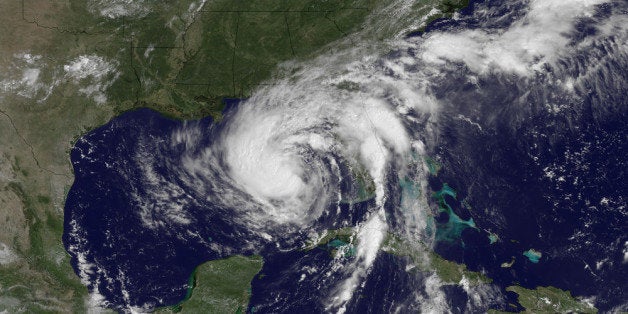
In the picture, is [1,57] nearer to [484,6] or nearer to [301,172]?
[301,172]

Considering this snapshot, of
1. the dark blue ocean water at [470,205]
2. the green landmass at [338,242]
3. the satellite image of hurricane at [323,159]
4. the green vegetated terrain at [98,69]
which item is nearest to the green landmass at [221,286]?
the satellite image of hurricane at [323,159]

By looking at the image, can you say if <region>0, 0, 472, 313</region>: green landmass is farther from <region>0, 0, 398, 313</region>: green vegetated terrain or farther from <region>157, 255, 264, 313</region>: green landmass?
<region>157, 255, 264, 313</region>: green landmass

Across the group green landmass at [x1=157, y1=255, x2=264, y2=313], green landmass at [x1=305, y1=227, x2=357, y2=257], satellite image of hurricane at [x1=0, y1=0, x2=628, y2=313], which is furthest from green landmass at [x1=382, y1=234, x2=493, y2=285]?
green landmass at [x1=157, y1=255, x2=264, y2=313]

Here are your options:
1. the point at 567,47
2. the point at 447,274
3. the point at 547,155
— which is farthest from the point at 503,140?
the point at 447,274

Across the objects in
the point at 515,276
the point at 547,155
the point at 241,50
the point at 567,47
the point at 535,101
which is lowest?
the point at 515,276

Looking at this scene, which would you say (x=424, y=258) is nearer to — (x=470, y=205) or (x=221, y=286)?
(x=470, y=205)
